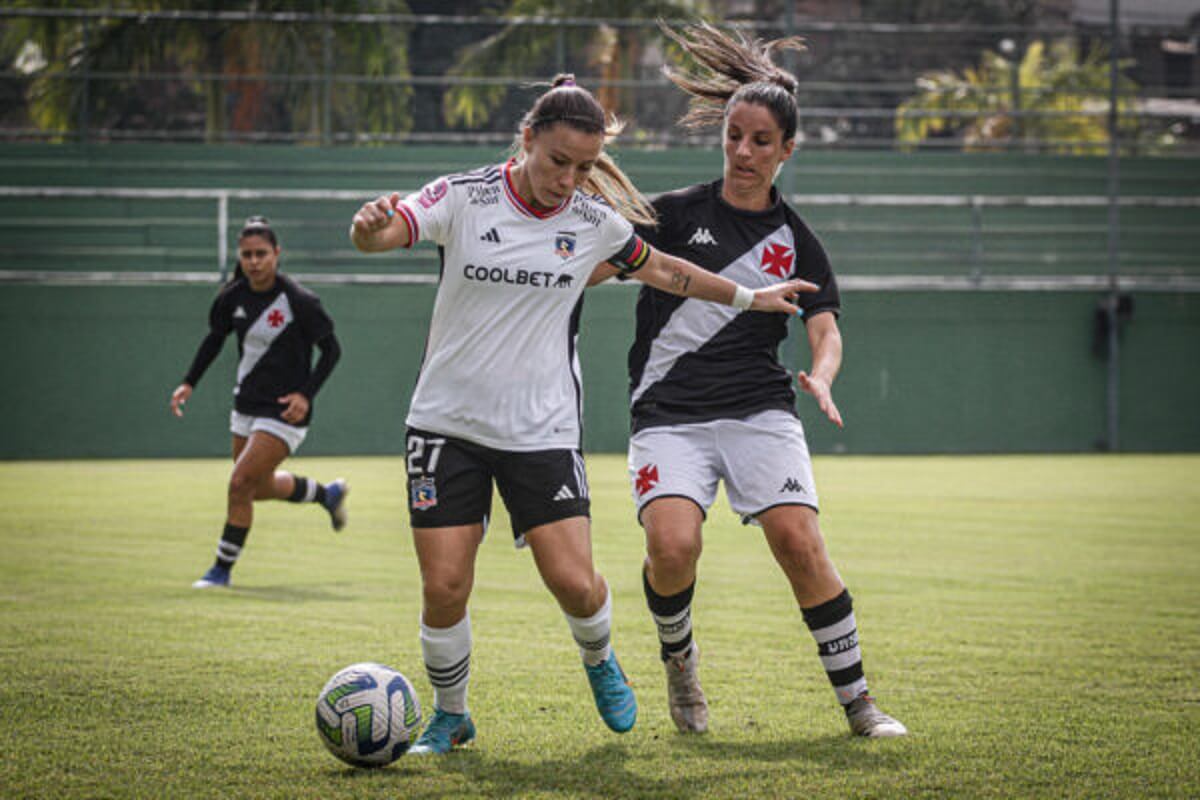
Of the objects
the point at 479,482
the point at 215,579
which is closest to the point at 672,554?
the point at 479,482

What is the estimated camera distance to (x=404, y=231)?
4.94 m

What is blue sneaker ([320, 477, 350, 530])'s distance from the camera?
40.1ft

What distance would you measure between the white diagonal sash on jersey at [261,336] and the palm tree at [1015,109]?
18.4 meters

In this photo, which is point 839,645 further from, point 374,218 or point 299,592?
point 299,592

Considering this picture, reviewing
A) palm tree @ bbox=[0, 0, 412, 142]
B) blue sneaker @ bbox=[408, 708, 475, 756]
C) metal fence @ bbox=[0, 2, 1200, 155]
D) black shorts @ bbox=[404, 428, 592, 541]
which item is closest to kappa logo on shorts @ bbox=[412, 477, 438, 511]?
black shorts @ bbox=[404, 428, 592, 541]

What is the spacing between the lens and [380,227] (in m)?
4.85

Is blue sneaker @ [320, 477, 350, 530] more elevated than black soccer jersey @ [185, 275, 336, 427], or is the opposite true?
black soccer jersey @ [185, 275, 336, 427]

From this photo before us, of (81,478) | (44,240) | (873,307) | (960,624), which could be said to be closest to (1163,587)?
(960,624)

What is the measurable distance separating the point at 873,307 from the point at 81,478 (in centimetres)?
1286

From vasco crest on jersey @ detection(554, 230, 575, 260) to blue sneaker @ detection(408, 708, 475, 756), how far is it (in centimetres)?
155

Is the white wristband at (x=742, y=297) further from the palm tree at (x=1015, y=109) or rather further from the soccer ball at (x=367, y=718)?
the palm tree at (x=1015, y=109)

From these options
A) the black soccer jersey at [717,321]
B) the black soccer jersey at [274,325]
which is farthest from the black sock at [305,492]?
the black soccer jersey at [717,321]

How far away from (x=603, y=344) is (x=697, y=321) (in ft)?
63.5

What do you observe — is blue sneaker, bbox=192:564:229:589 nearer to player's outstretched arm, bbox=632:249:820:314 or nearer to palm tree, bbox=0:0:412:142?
player's outstretched arm, bbox=632:249:820:314
